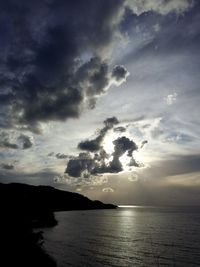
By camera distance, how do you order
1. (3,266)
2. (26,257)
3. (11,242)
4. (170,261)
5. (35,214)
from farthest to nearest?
(35,214), (170,261), (11,242), (26,257), (3,266)

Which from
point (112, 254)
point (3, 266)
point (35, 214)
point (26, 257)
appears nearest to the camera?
point (3, 266)

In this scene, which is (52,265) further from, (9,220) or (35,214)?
(35,214)

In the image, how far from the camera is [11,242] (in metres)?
56.4

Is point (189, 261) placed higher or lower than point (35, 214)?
lower

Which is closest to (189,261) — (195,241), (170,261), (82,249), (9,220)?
(170,261)

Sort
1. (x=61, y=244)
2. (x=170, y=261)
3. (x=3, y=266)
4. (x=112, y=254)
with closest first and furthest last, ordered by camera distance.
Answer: (x=3, y=266) → (x=170, y=261) → (x=112, y=254) → (x=61, y=244)

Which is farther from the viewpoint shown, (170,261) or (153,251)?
(153,251)

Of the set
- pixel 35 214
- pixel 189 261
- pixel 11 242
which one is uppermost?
pixel 35 214

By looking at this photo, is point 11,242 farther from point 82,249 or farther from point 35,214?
point 35,214

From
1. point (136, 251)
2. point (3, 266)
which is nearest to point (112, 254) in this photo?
point (136, 251)

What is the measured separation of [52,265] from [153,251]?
32585mm

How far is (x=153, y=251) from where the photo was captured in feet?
252

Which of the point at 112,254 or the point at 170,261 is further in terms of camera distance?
the point at 112,254

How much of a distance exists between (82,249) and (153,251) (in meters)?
18.0
